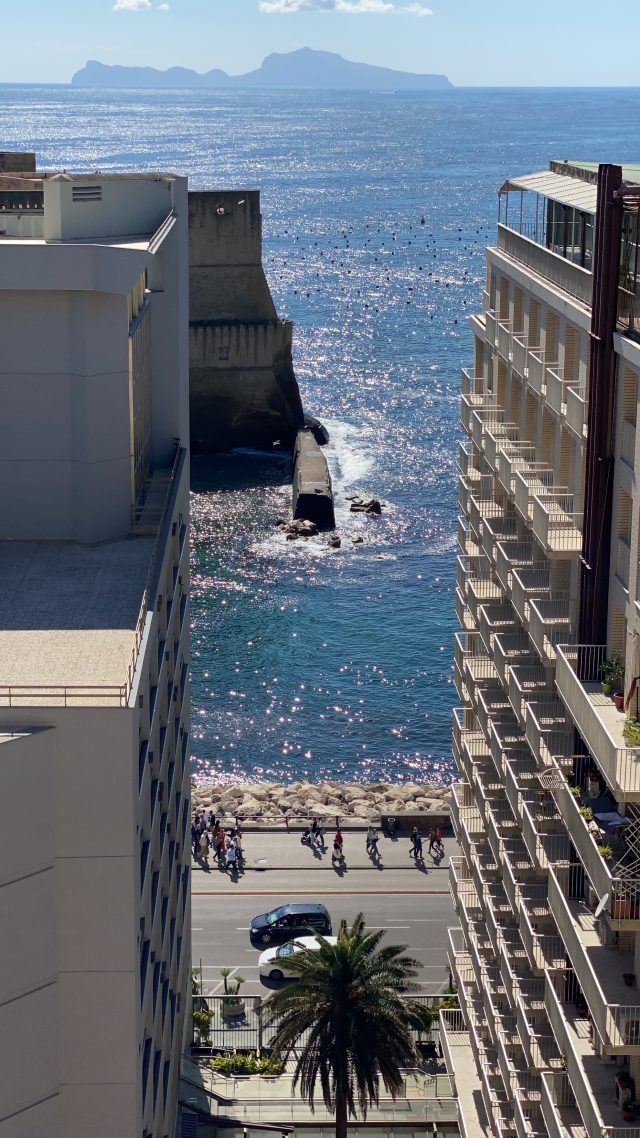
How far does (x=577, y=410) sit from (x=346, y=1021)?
A: 14.7 meters

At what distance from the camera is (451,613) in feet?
257

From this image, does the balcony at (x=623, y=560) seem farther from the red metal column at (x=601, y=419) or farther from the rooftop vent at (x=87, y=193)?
the rooftop vent at (x=87, y=193)

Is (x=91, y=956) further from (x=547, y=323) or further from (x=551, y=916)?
(x=547, y=323)

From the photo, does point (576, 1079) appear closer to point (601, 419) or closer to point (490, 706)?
point (601, 419)

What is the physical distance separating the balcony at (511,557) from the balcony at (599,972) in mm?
6564

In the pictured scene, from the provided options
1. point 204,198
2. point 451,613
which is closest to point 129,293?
point 451,613

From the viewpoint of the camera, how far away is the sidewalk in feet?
167

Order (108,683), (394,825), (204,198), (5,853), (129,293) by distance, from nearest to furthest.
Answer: (5,853)
(108,683)
(129,293)
(394,825)
(204,198)

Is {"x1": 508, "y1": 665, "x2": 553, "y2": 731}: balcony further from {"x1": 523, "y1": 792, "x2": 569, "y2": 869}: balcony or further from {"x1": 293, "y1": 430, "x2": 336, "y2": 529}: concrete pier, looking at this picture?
{"x1": 293, "y1": 430, "x2": 336, "y2": 529}: concrete pier

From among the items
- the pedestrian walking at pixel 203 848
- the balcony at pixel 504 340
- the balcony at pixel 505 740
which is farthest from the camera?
the pedestrian walking at pixel 203 848

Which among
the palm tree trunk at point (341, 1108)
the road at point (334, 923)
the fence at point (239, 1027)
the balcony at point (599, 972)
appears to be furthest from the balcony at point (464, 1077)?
the balcony at point (599, 972)

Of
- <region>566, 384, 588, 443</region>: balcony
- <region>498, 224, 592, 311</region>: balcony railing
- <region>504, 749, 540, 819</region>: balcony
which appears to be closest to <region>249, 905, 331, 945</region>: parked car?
<region>504, 749, 540, 819</region>: balcony

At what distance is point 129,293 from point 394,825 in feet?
106

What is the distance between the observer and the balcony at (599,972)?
64.7 ft
